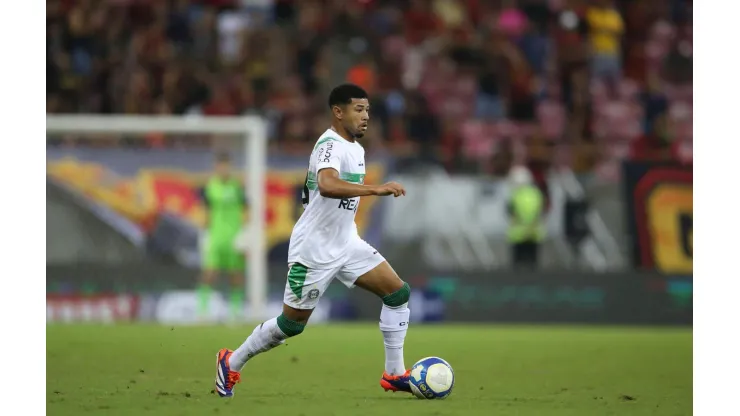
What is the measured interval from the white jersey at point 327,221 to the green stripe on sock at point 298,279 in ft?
0.15

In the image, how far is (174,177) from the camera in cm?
1941

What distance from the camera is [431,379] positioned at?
9.40 metres

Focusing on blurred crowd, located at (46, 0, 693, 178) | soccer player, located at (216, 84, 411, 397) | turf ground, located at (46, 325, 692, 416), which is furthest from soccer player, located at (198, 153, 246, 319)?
soccer player, located at (216, 84, 411, 397)

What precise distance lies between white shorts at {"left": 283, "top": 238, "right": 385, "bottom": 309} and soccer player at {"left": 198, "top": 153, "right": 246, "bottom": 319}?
9.41 m

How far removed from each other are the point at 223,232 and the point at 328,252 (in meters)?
9.65

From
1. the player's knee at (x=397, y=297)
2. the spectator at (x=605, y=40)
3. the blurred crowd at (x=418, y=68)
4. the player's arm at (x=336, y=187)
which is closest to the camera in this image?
the player's arm at (x=336, y=187)

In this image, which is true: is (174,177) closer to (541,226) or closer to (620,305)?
(541,226)

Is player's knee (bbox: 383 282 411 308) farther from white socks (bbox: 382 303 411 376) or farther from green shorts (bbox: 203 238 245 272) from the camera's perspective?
green shorts (bbox: 203 238 245 272)

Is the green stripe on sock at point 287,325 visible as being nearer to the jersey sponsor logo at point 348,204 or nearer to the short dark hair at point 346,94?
the jersey sponsor logo at point 348,204

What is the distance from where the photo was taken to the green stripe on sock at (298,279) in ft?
30.4

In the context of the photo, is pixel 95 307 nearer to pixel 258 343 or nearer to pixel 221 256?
pixel 221 256

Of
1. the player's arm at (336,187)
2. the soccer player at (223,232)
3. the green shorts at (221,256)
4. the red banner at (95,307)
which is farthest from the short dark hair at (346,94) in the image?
the red banner at (95,307)
